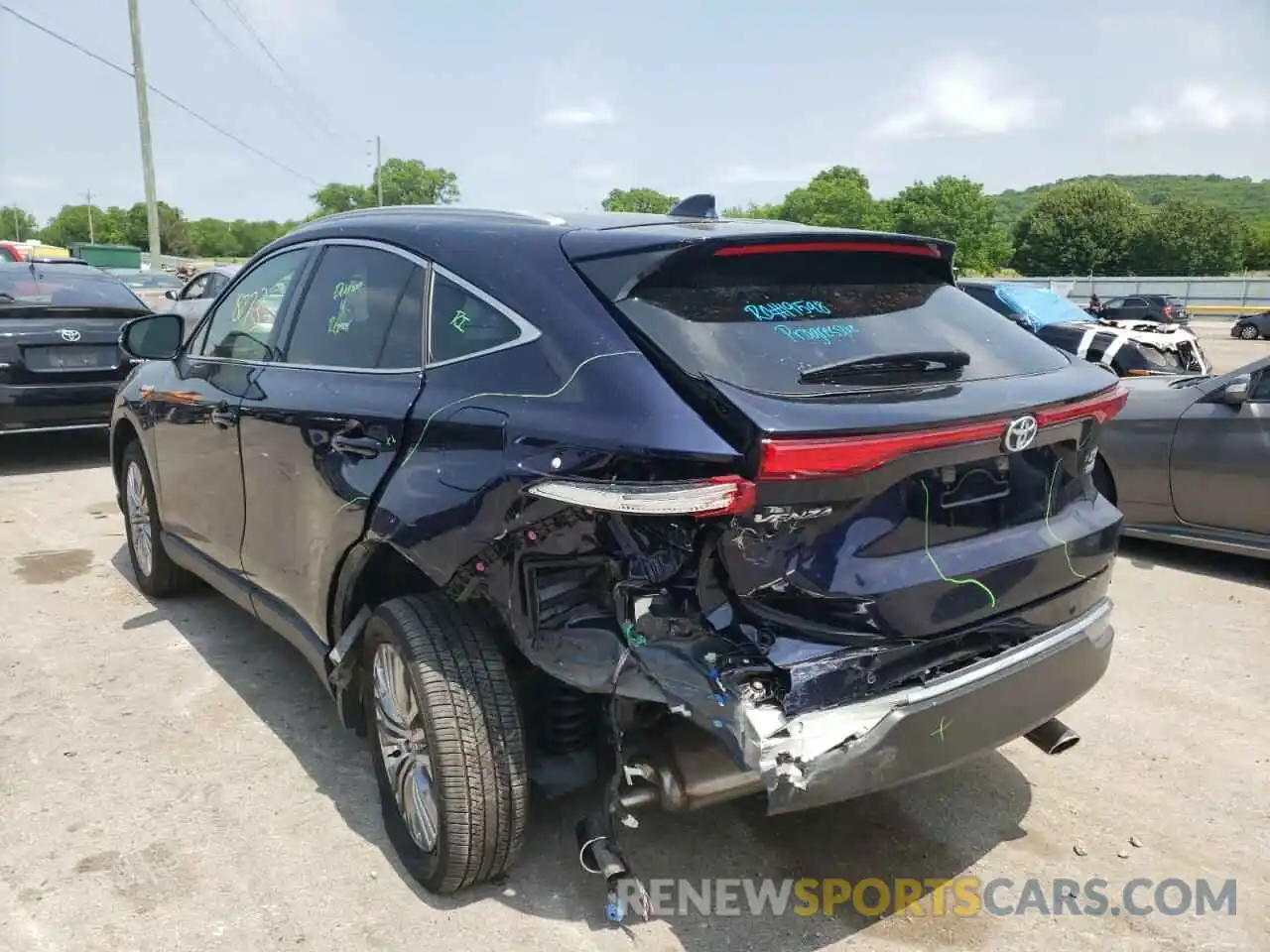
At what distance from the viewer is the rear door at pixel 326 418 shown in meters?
2.89

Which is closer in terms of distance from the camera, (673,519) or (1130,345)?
(673,519)

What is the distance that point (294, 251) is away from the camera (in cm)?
377

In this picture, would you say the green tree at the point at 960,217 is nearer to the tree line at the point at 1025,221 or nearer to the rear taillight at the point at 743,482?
the tree line at the point at 1025,221

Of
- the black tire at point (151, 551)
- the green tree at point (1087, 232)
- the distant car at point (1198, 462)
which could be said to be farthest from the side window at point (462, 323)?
the green tree at point (1087, 232)

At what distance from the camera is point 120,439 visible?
5227mm

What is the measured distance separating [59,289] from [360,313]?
22.4ft

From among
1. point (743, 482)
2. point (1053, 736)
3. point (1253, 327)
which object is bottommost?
point (1253, 327)

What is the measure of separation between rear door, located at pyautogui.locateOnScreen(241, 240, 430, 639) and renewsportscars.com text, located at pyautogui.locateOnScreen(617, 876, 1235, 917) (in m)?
1.41

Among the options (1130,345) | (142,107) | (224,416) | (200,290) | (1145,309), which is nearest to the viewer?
(224,416)

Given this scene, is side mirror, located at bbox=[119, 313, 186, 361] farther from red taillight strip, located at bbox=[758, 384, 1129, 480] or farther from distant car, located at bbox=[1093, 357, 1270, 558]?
distant car, located at bbox=[1093, 357, 1270, 558]

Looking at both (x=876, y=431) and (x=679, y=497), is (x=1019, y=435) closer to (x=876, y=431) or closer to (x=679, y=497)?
(x=876, y=431)

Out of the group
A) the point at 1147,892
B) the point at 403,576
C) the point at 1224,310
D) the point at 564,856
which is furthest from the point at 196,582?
the point at 1224,310

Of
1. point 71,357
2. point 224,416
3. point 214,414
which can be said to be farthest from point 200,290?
point 224,416

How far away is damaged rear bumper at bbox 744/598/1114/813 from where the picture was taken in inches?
83.7
